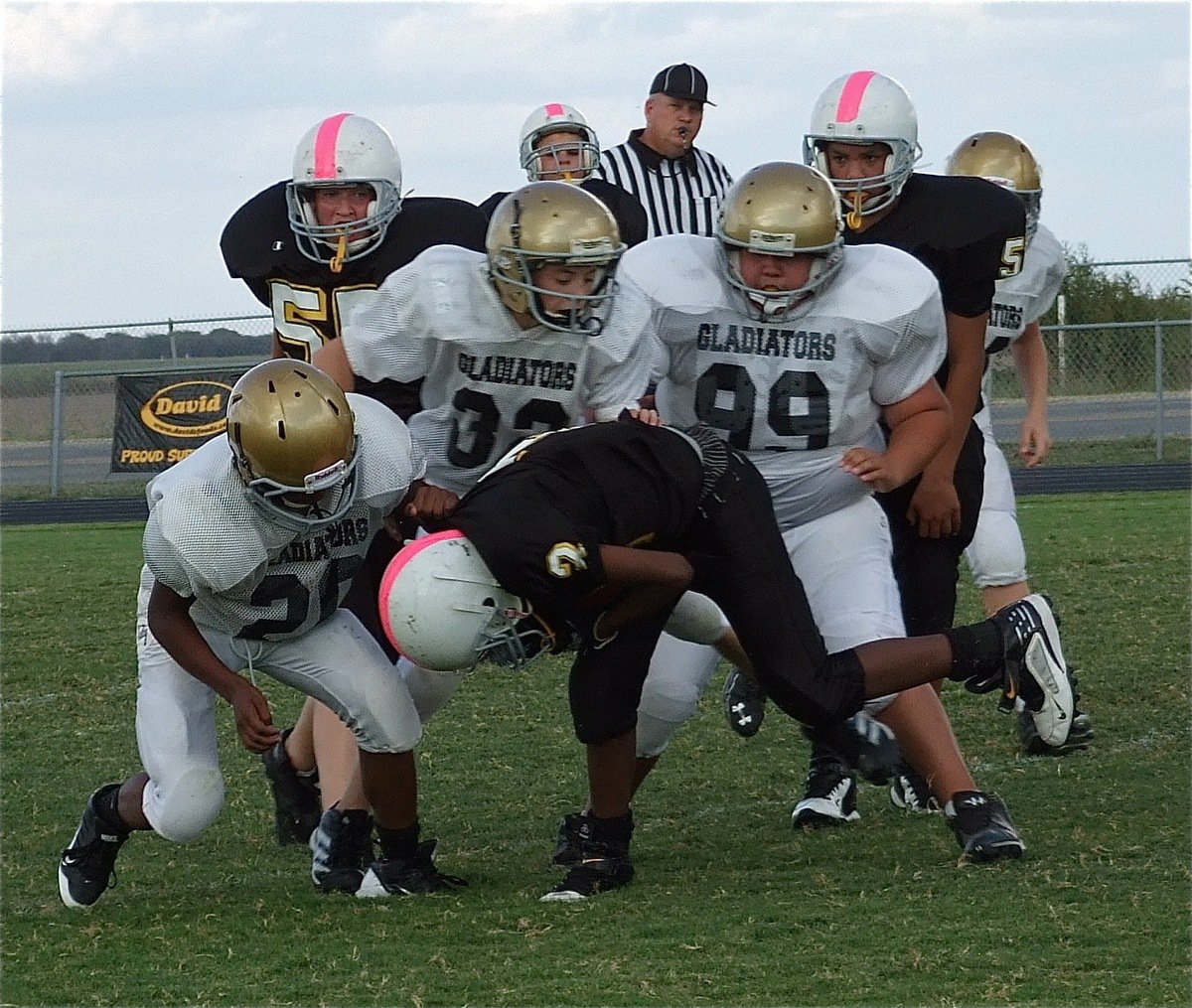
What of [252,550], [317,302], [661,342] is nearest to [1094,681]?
[661,342]

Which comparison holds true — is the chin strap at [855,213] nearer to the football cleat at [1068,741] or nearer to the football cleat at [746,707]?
the football cleat at [746,707]

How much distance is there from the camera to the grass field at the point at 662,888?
2648 mm

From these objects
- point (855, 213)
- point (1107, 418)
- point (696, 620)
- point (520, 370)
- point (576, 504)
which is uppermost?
point (855, 213)

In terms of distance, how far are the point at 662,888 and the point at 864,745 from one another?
0.49 meters

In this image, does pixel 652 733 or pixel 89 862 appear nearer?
pixel 89 862

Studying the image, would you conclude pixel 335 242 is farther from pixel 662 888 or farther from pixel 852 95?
pixel 662 888

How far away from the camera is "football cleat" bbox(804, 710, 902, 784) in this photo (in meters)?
3.37

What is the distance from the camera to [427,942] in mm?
2918

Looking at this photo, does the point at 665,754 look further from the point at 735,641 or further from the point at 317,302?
the point at 317,302

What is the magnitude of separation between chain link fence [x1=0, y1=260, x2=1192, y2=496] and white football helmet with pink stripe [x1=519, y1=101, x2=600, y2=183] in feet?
24.1

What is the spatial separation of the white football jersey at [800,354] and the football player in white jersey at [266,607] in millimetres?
616

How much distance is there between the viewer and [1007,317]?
→ 4543 mm

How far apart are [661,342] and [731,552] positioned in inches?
20.0

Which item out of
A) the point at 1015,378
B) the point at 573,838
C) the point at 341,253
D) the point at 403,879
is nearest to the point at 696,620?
the point at 573,838
